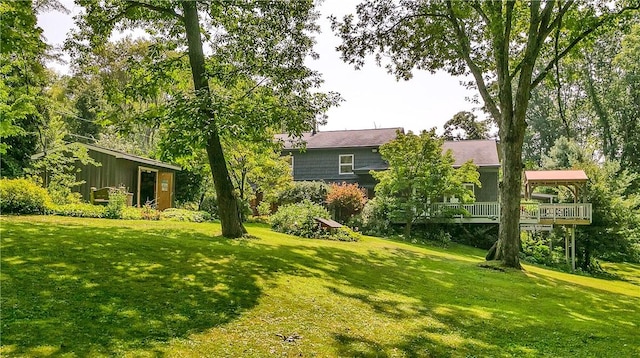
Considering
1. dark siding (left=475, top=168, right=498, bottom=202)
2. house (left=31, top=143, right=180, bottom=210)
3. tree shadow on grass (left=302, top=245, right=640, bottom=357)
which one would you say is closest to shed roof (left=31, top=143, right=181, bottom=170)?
house (left=31, top=143, right=180, bottom=210)

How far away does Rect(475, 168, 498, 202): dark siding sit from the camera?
25766 mm

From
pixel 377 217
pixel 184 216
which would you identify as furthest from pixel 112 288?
pixel 377 217

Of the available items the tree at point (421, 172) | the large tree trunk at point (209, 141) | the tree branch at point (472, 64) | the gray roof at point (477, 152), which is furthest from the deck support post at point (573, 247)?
the large tree trunk at point (209, 141)

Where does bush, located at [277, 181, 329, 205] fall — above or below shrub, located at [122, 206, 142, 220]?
above

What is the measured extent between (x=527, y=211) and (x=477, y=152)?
7621mm

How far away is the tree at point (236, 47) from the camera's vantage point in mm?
10531

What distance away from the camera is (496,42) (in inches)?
487

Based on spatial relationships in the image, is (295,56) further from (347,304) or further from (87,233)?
(347,304)

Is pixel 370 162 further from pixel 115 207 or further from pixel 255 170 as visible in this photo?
pixel 115 207

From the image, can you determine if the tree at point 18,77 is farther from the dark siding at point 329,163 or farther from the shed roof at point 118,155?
the dark siding at point 329,163

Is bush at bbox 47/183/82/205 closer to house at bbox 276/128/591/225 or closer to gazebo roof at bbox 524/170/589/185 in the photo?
house at bbox 276/128/591/225

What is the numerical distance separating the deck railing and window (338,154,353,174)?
830 cm

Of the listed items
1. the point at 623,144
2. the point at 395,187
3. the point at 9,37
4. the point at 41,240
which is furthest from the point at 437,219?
the point at 623,144

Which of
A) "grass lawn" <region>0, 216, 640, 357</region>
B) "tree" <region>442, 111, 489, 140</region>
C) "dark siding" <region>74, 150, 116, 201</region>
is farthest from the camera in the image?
"tree" <region>442, 111, 489, 140</region>
